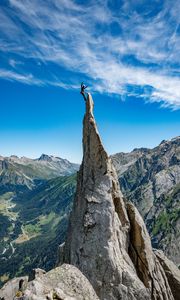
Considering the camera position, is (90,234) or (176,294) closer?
(90,234)

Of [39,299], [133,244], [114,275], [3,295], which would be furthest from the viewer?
[3,295]

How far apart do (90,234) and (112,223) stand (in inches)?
A: 98.4

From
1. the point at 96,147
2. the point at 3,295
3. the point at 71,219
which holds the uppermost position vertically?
the point at 96,147

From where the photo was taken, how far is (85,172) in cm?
4369

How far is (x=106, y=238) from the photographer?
116 feet

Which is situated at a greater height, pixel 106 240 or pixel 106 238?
pixel 106 238

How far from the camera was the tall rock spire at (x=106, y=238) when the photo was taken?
108 feet

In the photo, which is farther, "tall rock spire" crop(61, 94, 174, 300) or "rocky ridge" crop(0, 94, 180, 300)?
"tall rock spire" crop(61, 94, 174, 300)

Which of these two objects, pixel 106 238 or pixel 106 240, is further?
pixel 106 238

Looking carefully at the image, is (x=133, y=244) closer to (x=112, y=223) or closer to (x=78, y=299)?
(x=112, y=223)

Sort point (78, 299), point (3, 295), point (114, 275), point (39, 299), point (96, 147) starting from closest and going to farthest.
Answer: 1. point (39, 299)
2. point (78, 299)
3. point (114, 275)
4. point (96, 147)
5. point (3, 295)

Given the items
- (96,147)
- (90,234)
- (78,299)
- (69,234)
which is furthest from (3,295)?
(78,299)

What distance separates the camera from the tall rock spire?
3297 cm

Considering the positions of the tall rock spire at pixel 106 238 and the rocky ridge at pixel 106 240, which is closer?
the rocky ridge at pixel 106 240
